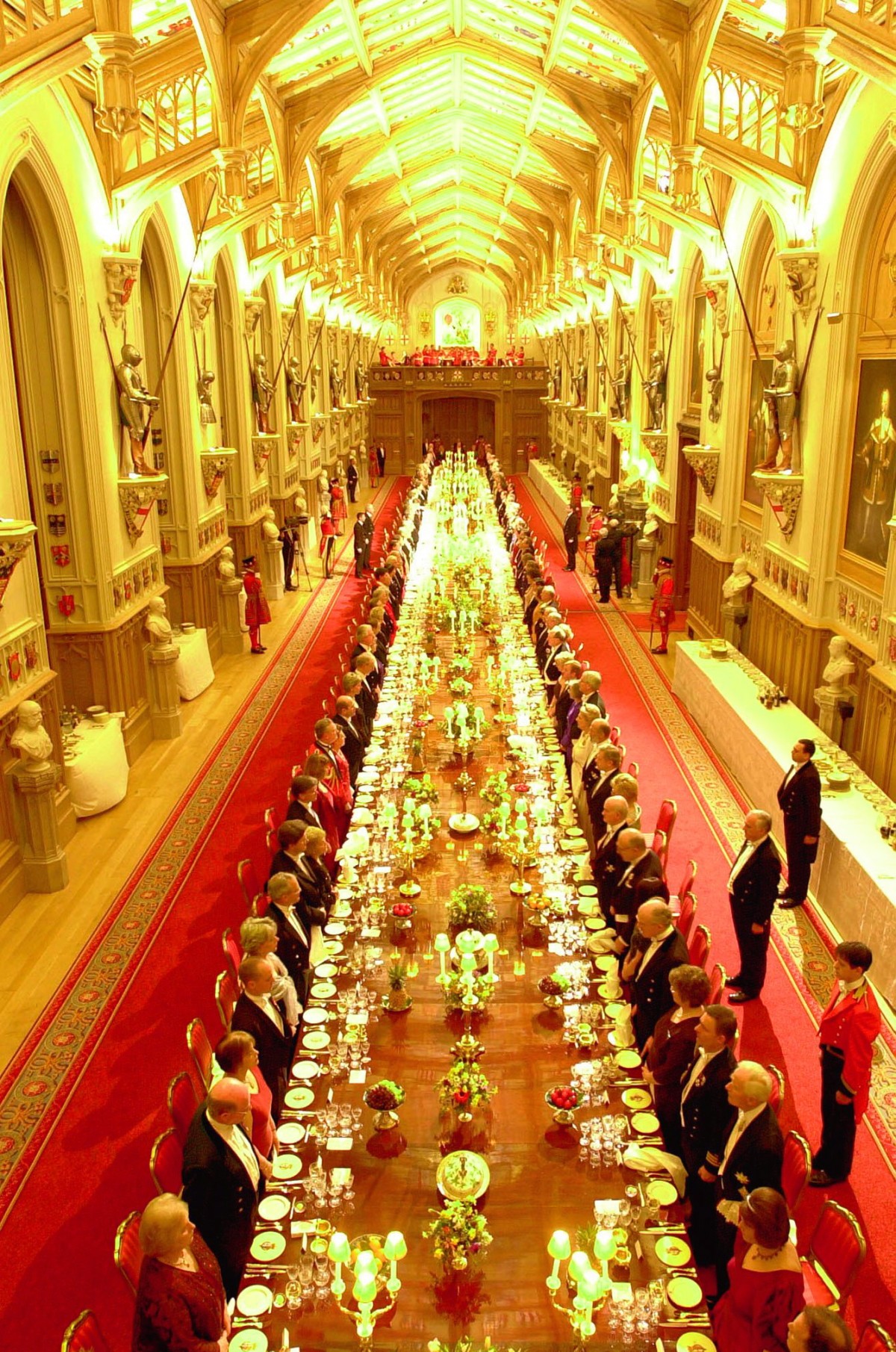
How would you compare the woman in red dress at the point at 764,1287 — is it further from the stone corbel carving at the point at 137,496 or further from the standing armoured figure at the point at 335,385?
the standing armoured figure at the point at 335,385

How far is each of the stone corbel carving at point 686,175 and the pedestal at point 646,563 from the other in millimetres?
7391

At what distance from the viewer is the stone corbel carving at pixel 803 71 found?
7207 millimetres

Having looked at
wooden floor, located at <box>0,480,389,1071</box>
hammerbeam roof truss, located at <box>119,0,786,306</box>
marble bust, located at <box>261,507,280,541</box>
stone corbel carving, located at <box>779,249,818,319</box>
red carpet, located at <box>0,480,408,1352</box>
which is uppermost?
hammerbeam roof truss, located at <box>119,0,786,306</box>

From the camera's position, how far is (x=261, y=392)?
17.0 m

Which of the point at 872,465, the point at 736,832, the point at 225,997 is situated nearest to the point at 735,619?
the point at 872,465

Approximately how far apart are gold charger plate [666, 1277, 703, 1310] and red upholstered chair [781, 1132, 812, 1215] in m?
0.73

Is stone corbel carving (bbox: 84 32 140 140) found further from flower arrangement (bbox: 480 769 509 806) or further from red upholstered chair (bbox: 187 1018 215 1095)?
red upholstered chair (bbox: 187 1018 215 1095)

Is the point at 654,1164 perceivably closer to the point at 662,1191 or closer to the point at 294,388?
the point at 662,1191

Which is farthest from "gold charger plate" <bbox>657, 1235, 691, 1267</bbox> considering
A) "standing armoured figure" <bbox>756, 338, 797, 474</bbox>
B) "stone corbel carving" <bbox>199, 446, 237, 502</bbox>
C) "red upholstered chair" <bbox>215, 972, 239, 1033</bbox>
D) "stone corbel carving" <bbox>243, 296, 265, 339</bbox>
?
"stone corbel carving" <bbox>243, 296, 265, 339</bbox>

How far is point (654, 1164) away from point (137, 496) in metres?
8.47

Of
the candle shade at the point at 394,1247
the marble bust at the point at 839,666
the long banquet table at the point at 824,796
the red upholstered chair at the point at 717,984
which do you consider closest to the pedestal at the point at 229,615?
the long banquet table at the point at 824,796

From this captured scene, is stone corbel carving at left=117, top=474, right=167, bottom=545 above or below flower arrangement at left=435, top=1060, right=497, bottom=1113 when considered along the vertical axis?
above

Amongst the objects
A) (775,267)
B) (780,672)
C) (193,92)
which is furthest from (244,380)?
(780,672)

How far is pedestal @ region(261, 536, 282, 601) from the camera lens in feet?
58.6
